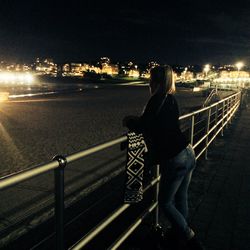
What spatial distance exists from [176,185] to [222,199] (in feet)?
6.91

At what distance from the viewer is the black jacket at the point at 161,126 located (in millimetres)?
2741

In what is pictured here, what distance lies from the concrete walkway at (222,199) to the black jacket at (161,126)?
1341 millimetres

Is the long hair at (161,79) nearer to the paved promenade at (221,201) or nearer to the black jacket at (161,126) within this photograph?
the black jacket at (161,126)

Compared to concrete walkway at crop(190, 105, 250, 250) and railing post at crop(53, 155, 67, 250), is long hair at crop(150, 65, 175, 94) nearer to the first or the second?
railing post at crop(53, 155, 67, 250)

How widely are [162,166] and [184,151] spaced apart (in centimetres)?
25

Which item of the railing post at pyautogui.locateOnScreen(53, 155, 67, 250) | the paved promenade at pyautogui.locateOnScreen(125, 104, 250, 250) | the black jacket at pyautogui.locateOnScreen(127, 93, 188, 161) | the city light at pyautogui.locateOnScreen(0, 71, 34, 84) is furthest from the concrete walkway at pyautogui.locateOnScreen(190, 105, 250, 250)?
the city light at pyautogui.locateOnScreen(0, 71, 34, 84)

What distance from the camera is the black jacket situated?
8.99 ft

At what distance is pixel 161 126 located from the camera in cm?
280

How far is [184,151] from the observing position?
3.05 metres

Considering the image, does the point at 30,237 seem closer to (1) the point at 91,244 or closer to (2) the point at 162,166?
(1) the point at 91,244

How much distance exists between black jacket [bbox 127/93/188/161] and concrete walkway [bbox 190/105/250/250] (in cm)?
134

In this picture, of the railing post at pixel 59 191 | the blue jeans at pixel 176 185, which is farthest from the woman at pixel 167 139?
the railing post at pixel 59 191

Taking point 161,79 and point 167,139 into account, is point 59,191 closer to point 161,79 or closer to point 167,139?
point 167,139

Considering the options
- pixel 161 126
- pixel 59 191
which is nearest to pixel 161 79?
pixel 161 126
